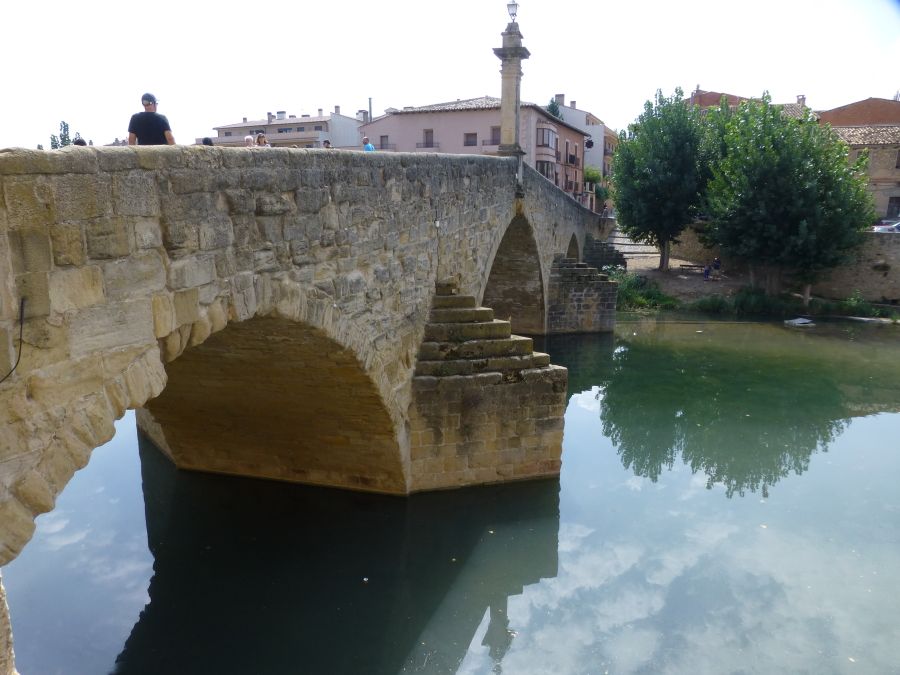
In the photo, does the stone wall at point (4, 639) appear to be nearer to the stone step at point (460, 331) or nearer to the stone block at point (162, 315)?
the stone block at point (162, 315)

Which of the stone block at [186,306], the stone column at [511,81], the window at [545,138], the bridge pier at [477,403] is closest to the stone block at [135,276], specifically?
the stone block at [186,306]

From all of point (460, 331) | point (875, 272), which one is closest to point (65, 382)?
point (460, 331)

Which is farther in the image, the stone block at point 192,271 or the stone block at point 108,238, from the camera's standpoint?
the stone block at point 192,271

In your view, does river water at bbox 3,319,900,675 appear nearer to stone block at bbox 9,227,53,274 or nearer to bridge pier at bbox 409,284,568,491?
bridge pier at bbox 409,284,568,491

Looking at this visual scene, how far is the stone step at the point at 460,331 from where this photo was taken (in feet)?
25.8

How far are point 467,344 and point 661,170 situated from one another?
17.3 metres

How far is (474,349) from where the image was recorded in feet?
26.1

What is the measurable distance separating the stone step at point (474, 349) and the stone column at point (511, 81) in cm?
442

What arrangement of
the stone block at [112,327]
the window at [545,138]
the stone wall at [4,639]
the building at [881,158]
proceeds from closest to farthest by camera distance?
1. the stone wall at [4,639]
2. the stone block at [112,327]
3. the building at [881,158]
4. the window at [545,138]

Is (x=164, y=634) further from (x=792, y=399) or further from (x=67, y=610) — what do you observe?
(x=792, y=399)

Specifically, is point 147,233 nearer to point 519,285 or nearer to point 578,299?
point 519,285

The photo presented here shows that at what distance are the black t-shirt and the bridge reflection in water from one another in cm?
382

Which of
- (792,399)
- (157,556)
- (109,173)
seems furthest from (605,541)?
(792,399)

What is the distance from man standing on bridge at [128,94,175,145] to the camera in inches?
200
